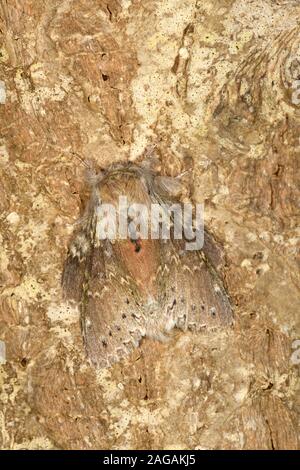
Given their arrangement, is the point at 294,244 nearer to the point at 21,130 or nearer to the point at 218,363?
the point at 218,363

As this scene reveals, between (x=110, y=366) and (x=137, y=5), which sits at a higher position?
(x=137, y=5)

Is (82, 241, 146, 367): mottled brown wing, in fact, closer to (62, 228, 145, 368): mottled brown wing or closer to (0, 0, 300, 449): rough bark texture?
(62, 228, 145, 368): mottled brown wing

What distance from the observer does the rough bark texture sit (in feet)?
13.6

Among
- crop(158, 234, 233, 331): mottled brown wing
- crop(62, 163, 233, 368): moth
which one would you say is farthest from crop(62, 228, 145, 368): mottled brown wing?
crop(158, 234, 233, 331): mottled brown wing

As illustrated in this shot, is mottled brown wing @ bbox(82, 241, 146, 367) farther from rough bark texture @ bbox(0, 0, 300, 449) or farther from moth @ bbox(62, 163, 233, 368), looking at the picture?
rough bark texture @ bbox(0, 0, 300, 449)

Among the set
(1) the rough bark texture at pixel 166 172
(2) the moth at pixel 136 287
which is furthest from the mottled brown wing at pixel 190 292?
(1) the rough bark texture at pixel 166 172

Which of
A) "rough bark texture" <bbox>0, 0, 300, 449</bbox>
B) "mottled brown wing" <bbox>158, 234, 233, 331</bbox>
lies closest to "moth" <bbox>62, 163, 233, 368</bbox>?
"mottled brown wing" <bbox>158, 234, 233, 331</bbox>

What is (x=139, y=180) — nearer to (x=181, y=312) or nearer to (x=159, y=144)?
(x=159, y=144)

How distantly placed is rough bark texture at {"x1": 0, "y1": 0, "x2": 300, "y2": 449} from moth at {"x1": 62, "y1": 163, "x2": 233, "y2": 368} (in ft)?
0.35

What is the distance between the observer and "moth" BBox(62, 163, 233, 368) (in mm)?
4078

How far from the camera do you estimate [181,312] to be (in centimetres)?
409
